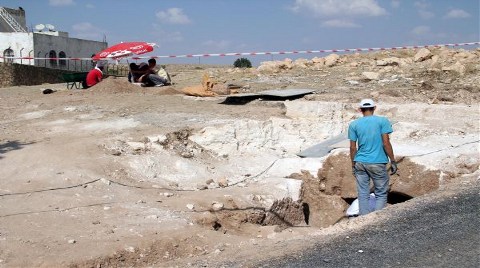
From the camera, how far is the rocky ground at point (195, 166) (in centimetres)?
609

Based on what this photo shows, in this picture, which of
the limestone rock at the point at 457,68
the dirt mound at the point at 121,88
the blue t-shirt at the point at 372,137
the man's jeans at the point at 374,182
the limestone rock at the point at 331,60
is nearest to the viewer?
the blue t-shirt at the point at 372,137

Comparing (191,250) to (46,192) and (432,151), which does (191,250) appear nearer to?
(46,192)

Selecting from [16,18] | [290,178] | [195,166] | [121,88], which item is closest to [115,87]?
[121,88]

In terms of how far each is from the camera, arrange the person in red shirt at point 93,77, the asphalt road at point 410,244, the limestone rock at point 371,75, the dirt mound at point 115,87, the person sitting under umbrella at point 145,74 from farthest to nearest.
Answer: the person in red shirt at point 93,77 < the person sitting under umbrella at point 145,74 < the limestone rock at point 371,75 < the dirt mound at point 115,87 < the asphalt road at point 410,244

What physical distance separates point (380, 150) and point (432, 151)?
302cm

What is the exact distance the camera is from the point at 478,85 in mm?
14602

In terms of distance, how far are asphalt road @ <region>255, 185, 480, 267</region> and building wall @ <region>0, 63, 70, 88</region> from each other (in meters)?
26.0

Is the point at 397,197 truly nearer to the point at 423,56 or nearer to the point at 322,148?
the point at 322,148

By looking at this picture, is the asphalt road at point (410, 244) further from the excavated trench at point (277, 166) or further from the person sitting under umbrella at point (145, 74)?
the person sitting under umbrella at point (145, 74)

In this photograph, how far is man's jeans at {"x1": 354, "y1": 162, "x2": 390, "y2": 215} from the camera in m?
7.12

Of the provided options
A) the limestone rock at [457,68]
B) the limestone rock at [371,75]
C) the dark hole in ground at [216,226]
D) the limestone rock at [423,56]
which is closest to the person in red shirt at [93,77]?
the limestone rock at [371,75]

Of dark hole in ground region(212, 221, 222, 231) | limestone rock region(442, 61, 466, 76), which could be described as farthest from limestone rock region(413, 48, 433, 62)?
dark hole in ground region(212, 221, 222, 231)

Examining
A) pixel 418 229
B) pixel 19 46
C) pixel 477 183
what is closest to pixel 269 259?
pixel 418 229

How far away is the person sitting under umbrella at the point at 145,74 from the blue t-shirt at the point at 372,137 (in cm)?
1057
